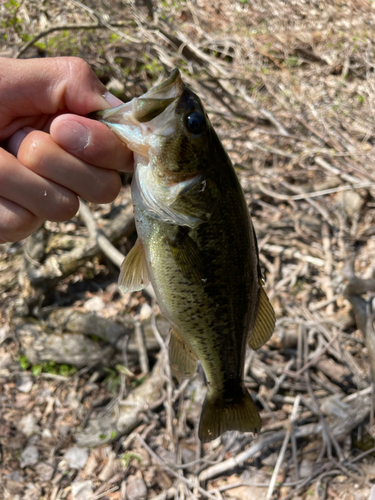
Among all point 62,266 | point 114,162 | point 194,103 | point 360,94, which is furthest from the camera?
point 360,94

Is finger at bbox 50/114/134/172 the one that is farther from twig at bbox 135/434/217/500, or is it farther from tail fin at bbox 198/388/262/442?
twig at bbox 135/434/217/500

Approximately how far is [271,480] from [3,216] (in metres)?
2.90

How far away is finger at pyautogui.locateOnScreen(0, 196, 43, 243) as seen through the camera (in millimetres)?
1707

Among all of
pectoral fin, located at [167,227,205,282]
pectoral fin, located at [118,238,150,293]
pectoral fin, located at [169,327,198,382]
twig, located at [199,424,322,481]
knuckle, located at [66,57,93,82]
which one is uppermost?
knuckle, located at [66,57,93,82]

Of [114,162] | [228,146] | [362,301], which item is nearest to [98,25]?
[228,146]

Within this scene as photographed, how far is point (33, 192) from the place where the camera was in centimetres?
165

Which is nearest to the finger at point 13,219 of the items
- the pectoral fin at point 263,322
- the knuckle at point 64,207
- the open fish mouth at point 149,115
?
the knuckle at point 64,207

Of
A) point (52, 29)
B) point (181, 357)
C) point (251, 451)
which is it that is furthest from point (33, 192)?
point (52, 29)

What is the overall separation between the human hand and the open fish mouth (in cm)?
16

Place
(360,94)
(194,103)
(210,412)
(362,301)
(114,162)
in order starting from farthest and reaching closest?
(360,94) < (362,301) < (210,412) < (114,162) < (194,103)

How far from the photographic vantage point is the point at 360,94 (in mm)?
5035

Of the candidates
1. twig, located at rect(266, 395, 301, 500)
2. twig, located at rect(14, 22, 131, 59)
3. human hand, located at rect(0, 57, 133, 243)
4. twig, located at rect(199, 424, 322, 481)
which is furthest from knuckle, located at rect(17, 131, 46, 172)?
twig, located at rect(14, 22, 131, 59)

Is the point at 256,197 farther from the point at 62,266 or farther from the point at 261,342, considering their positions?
the point at 261,342

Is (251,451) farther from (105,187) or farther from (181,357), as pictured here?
(105,187)
